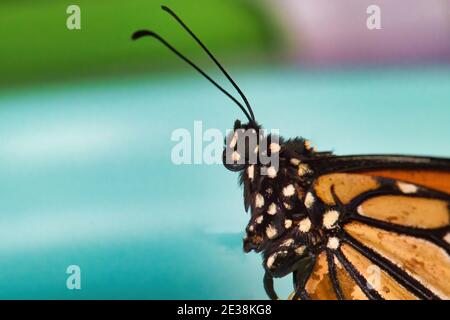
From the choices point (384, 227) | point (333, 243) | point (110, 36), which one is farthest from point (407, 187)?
point (110, 36)

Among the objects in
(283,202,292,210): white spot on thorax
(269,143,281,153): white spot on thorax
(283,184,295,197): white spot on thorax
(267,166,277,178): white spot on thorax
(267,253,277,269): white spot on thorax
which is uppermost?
(269,143,281,153): white spot on thorax

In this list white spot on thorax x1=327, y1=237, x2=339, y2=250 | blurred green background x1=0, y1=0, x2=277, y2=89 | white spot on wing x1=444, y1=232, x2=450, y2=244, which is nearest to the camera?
white spot on wing x1=444, y1=232, x2=450, y2=244

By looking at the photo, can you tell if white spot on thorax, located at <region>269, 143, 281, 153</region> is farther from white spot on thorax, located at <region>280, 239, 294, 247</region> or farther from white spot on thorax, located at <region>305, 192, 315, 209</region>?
white spot on thorax, located at <region>280, 239, 294, 247</region>

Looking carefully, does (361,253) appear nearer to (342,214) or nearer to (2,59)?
(342,214)

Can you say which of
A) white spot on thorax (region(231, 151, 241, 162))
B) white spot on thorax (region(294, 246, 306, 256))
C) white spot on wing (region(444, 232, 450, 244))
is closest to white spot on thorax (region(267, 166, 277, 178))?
white spot on thorax (region(231, 151, 241, 162))

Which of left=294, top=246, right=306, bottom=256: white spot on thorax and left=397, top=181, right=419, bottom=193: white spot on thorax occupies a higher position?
left=397, top=181, right=419, bottom=193: white spot on thorax

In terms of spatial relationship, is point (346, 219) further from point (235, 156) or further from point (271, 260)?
point (235, 156)
